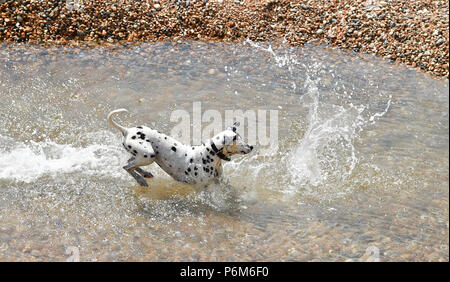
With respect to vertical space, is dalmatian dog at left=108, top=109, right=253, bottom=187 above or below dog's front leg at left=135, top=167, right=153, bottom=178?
above

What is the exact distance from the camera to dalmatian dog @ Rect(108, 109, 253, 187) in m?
5.86

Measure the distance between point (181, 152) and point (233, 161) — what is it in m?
1.02

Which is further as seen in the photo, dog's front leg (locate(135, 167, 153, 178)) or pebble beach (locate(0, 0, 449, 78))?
pebble beach (locate(0, 0, 449, 78))

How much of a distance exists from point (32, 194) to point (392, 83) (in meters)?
5.88

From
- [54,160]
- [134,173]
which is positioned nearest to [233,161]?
[134,173]

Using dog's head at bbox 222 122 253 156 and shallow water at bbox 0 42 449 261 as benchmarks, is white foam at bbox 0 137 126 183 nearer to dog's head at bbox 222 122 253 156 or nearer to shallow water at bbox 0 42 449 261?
shallow water at bbox 0 42 449 261

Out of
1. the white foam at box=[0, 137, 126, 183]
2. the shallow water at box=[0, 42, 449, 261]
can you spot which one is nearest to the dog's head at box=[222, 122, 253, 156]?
the shallow water at box=[0, 42, 449, 261]

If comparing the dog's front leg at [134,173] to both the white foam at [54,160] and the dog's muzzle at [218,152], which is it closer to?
the white foam at [54,160]

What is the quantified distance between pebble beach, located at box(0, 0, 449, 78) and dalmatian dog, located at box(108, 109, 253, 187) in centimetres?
423

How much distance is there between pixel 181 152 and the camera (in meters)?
6.08

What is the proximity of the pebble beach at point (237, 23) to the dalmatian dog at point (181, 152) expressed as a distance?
13.9 ft

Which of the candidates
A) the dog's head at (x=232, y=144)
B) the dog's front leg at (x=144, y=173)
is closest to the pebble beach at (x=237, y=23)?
the dog's front leg at (x=144, y=173)

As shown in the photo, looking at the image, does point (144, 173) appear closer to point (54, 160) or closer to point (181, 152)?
point (181, 152)

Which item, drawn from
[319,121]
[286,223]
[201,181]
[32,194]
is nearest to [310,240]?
Result: [286,223]
